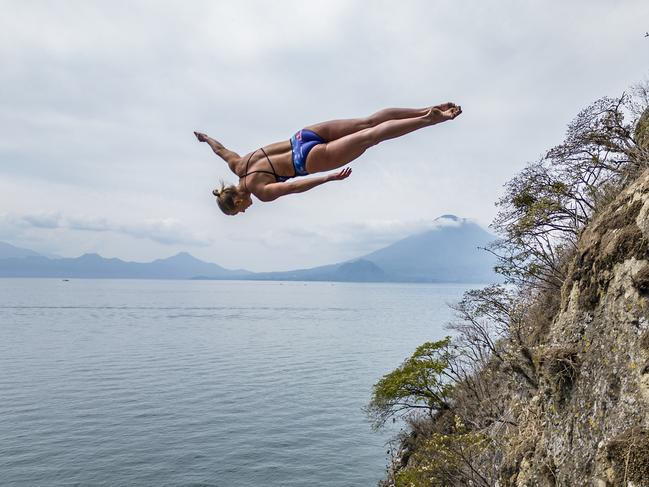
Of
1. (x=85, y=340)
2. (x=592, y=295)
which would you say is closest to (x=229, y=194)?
(x=592, y=295)

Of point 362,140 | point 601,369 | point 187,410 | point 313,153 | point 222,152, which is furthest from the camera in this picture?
point 187,410

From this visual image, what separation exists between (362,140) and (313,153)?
0.55m

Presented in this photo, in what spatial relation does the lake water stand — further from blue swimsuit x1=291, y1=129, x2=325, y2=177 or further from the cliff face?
blue swimsuit x1=291, y1=129, x2=325, y2=177

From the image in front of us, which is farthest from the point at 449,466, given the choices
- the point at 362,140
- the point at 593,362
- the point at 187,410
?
the point at 187,410

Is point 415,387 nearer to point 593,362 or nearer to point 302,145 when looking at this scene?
point 593,362

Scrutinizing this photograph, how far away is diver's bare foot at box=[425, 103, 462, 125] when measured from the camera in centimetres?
402

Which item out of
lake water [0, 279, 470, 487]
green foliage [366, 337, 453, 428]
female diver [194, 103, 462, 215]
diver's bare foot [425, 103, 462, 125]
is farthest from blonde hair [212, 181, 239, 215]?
green foliage [366, 337, 453, 428]

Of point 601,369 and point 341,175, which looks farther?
point 601,369

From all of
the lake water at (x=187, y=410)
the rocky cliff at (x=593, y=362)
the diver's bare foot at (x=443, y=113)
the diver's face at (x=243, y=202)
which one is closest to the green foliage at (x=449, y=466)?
the rocky cliff at (x=593, y=362)

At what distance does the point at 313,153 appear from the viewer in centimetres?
447

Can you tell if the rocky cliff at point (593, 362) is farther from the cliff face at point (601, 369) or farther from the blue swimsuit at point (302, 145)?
the blue swimsuit at point (302, 145)

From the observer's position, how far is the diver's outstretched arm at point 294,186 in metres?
4.06

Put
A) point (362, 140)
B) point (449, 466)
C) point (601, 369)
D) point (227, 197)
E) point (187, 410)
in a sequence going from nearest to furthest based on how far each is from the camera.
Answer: point (362, 140), point (227, 197), point (601, 369), point (449, 466), point (187, 410)

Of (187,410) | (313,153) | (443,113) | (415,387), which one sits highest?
(443,113)
